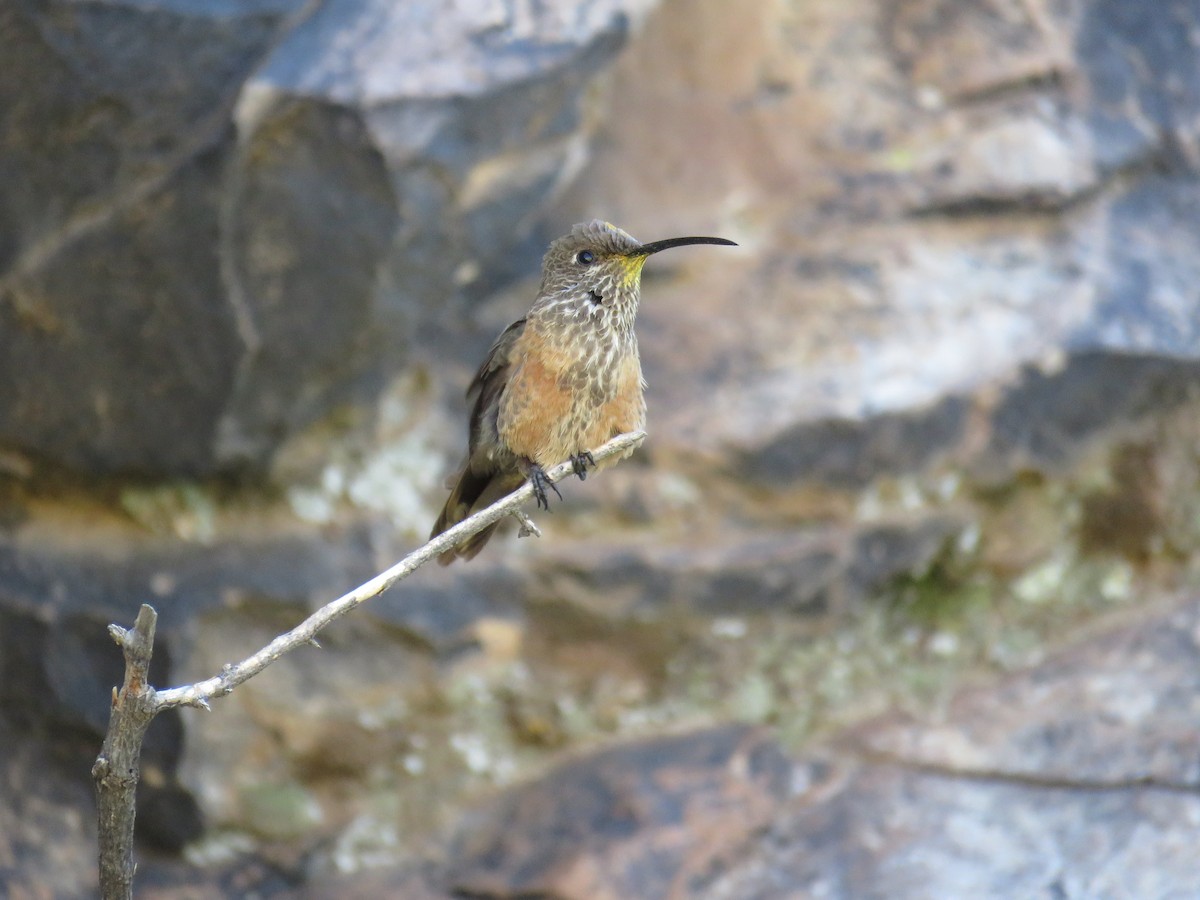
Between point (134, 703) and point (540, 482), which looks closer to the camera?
point (134, 703)

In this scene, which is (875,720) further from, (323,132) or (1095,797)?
(323,132)

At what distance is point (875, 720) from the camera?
16.9ft

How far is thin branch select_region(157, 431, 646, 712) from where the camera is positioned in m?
2.32

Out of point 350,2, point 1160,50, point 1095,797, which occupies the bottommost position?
point 1095,797

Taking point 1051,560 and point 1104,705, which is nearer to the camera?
point 1104,705

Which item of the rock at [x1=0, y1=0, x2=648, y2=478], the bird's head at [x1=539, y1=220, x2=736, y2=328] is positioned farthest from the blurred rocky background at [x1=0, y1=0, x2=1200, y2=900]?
the bird's head at [x1=539, y1=220, x2=736, y2=328]

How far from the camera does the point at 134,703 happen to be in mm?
2332

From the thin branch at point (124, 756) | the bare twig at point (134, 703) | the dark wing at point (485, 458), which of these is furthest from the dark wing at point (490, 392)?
the thin branch at point (124, 756)

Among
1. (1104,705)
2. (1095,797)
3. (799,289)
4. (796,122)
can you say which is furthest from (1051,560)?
(796,122)

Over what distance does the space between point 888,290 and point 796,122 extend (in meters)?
0.89

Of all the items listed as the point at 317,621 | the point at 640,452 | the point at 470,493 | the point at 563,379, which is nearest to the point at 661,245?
the point at 563,379

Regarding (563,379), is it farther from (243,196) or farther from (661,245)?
(243,196)

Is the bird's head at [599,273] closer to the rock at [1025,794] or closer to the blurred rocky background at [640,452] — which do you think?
the blurred rocky background at [640,452]

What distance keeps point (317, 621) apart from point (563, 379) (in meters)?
1.45
